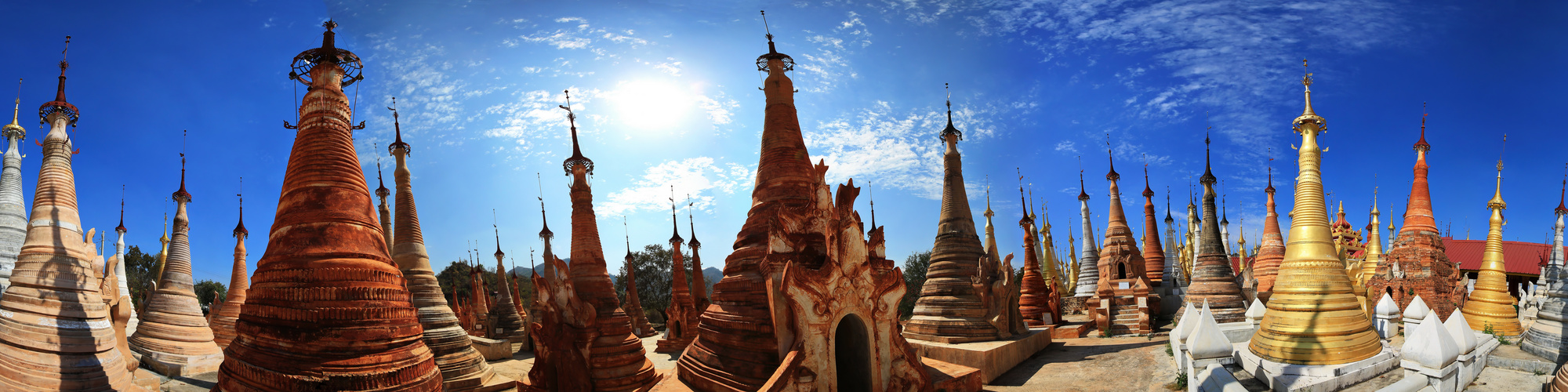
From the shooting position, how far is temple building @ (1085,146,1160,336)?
2545 cm

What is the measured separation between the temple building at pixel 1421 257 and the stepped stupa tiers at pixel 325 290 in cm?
2946

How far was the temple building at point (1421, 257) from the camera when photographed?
23125 mm

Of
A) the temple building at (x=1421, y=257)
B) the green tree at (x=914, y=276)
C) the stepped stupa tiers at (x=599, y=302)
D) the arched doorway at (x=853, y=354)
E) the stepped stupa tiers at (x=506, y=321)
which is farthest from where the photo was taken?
the green tree at (x=914, y=276)

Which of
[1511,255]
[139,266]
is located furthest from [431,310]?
[1511,255]

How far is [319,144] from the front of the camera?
8.91 meters

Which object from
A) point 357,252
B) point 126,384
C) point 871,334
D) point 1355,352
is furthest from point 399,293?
point 1355,352

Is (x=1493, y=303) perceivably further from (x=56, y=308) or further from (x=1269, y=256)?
(x=56, y=308)

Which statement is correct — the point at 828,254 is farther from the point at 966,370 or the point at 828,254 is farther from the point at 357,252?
the point at 357,252

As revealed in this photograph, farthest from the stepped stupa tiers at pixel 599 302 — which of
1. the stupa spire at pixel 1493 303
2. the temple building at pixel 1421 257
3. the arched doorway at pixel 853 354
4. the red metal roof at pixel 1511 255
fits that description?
the red metal roof at pixel 1511 255

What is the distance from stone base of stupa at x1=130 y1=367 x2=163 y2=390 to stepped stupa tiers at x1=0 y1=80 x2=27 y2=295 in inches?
120

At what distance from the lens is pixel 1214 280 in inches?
984

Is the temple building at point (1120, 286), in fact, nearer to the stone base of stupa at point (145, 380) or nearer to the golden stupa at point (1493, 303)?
the golden stupa at point (1493, 303)

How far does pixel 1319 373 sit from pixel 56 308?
2263 cm

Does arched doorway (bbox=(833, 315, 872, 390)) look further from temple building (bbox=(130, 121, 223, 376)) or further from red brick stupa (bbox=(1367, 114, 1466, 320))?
red brick stupa (bbox=(1367, 114, 1466, 320))
